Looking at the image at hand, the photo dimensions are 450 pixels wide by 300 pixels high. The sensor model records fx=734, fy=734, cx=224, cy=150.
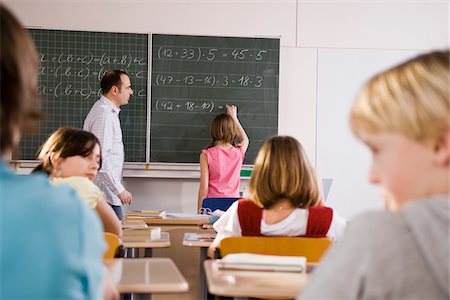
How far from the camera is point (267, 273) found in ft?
7.11

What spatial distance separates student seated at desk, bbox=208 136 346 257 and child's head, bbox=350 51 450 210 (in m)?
1.86

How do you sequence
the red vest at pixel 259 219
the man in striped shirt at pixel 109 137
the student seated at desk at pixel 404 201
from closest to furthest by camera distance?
the student seated at desk at pixel 404 201 < the red vest at pixel 259 219 < the man in striped shirt at pixel 109 137

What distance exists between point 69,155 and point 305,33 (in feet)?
12.8

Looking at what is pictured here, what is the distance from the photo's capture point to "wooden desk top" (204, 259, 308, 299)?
1859 mm

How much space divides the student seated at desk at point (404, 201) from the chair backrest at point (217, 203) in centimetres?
420

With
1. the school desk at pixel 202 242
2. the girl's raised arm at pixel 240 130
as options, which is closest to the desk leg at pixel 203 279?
the school desk at pixel 202 242

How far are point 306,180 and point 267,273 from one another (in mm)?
874

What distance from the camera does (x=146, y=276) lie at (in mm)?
2066

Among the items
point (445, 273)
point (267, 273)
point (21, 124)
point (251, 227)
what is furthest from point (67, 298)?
point (251, 227)

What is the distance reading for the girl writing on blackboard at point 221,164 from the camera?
5777mm

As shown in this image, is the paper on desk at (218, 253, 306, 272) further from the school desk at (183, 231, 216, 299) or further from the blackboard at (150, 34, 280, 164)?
the blackboard at (150, 34, 280, 164)

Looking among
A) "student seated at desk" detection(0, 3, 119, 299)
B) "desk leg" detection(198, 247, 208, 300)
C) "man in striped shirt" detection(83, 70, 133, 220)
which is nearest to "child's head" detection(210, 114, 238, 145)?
"man in striped shirt" detection(83, 70, 133, 220)

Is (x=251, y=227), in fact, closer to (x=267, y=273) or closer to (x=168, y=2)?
(x=267, y=273)

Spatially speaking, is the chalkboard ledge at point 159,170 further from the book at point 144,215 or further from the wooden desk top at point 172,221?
the wooden desk top at point 172,221
